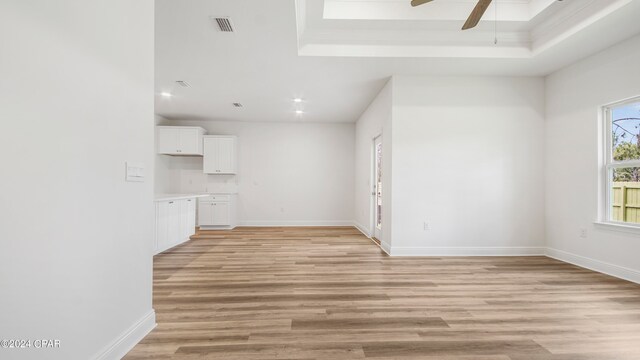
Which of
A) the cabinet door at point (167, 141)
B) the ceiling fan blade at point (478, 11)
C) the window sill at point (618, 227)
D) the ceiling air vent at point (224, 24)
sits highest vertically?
the ceiling air vent at point (224, 24)

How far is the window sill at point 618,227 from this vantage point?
120 inches

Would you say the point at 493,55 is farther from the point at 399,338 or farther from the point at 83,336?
the point at 83,336

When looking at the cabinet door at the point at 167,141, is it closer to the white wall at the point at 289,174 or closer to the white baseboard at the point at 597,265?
the white wall at the point at 289,174

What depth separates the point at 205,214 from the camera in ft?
21.5

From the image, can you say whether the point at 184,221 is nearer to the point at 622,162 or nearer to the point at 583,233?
the point at 583,233

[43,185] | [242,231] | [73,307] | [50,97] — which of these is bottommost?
[242,231]

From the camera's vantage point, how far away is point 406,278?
10.3 feet

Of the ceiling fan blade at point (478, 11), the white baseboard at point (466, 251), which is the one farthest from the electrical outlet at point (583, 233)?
the ceiling fan blade at point (478, 11)

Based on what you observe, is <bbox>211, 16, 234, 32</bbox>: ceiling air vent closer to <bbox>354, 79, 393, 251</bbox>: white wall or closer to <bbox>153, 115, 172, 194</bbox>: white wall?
<bbox>354, 79, 393, 251</bbox>: white wall

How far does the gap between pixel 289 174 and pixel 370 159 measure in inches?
99.3

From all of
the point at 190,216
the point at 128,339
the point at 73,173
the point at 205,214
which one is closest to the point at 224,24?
the point at 73,173

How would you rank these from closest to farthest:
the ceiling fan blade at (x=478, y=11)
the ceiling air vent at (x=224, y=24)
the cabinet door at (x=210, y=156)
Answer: the ceiling fan blade at (x=478, y=11), the ceiling air vent at (x=224, y=24), the cabinet door at (x=210, y=156)

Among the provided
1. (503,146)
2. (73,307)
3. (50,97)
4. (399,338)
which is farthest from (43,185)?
(503,146)

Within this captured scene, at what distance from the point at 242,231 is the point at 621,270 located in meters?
6.28
